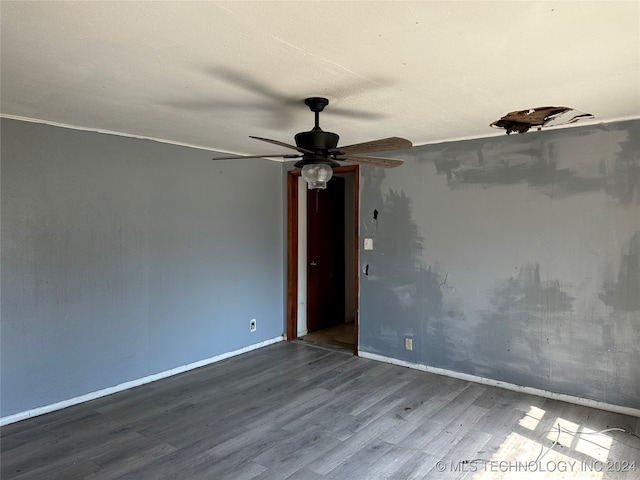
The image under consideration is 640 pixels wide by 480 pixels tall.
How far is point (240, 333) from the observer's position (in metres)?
4.58

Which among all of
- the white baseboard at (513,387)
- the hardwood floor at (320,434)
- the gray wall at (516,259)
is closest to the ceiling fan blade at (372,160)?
the gray wall at (516,259)

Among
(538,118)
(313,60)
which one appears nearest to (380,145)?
(313,60)

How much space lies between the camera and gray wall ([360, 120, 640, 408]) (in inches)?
122

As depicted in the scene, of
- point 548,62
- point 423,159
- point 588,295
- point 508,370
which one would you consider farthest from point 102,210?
point 588,295

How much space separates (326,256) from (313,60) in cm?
392

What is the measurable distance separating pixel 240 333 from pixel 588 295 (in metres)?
3.34

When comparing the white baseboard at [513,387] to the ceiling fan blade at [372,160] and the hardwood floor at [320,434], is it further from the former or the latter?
the ceiling fan blade at [372,160]

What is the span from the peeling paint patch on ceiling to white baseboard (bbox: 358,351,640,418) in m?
2.16

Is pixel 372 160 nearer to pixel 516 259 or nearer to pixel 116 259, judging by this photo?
pixel 516 259

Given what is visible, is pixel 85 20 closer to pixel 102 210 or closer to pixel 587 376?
pixel 102 210

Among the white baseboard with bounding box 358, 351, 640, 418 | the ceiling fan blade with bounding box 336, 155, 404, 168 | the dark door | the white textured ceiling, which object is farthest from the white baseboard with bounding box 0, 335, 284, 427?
the ceiling fan blade with bounding box 336, 155, 404, 168

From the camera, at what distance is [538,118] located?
304 centimetres

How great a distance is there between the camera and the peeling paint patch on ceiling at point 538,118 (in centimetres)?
285

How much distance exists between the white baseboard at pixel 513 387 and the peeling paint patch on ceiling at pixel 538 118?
7.10 ft
